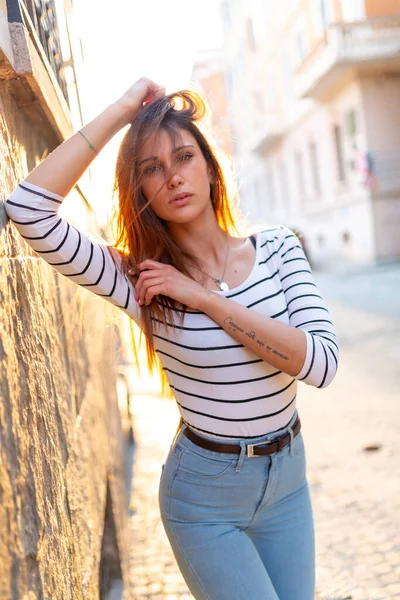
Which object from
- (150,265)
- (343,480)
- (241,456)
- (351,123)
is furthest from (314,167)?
(241,456)

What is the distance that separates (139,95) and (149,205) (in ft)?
1.12

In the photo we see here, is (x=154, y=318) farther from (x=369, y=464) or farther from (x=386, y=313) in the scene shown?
(x=386, y=313)

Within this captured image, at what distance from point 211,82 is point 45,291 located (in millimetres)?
39992

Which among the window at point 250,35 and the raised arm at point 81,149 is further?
the window at point 250,35

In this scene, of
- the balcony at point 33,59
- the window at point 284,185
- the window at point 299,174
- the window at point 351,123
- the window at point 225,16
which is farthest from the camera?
the window at point 225,16

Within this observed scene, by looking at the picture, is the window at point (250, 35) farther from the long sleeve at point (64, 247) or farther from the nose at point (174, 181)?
the long sleeve at point (64, 247)

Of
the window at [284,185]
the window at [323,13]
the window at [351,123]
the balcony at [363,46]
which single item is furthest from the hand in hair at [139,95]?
the window at [284,185]

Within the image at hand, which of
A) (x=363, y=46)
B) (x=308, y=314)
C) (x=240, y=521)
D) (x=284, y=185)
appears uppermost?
(x=363, y=46)

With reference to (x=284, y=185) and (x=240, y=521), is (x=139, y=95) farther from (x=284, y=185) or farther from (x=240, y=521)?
(x=284, y=185)

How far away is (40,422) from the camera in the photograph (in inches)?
59.4

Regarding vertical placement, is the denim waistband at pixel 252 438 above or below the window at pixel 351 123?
below

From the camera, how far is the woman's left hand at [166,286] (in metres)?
1.92

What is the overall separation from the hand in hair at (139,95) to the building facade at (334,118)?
57.9 feet

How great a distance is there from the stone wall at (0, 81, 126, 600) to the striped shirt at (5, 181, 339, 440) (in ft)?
0.64
